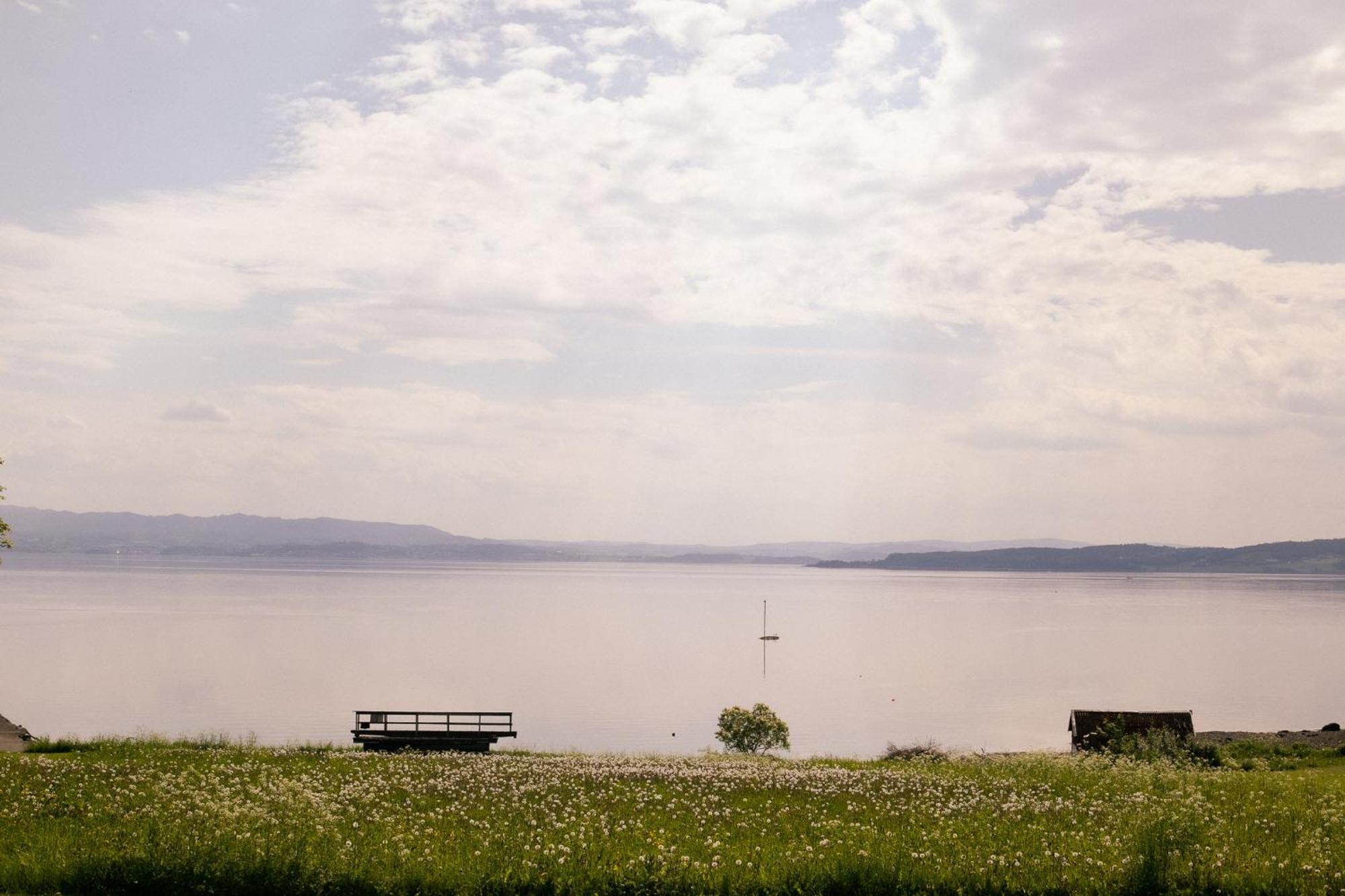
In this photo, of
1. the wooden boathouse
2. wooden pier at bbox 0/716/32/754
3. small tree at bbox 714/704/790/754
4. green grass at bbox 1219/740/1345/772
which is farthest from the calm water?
wooden pier at bbox 0/716/32/754

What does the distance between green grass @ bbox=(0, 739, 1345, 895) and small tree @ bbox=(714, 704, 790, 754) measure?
2903 cm

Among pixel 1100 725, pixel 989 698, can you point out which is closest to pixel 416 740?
pixel 1100 725

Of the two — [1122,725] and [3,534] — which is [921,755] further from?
[3,534]

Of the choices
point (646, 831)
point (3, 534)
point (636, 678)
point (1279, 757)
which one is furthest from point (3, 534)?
point (636, 678)

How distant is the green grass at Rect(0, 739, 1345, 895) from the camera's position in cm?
1588

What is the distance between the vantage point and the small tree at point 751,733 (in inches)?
2174

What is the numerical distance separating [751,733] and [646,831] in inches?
1469

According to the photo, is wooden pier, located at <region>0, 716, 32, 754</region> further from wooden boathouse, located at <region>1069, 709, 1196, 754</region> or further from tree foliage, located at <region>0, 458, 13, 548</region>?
wooden boathouse, located at <region>1069, 709, 1196, 754</region>

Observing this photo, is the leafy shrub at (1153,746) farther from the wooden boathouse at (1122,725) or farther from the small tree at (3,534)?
the small tree at (3,534)

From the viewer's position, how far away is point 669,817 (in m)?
20.3

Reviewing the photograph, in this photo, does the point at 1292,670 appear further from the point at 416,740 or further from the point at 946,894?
the point at 946,894

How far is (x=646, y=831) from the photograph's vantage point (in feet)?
62.2

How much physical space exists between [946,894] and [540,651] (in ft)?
430

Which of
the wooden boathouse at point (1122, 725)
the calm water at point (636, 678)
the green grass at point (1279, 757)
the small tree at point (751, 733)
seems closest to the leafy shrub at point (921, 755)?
the wooden boathouse at point (1122, 725)
